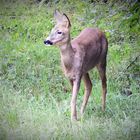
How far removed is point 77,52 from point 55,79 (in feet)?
6.58

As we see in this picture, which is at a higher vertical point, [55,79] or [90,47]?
[90,47]

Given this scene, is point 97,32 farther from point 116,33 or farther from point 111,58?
point 116,33

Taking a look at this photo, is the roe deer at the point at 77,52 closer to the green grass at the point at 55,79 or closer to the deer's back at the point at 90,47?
the deer's back at the point at 90,47

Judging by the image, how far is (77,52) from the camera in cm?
804

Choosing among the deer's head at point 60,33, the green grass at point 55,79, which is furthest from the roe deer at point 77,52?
the green grass at point 55,79

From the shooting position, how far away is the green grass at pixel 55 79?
22.7 feet

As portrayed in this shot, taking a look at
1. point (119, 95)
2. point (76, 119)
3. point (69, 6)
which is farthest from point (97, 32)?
point (69, 6)

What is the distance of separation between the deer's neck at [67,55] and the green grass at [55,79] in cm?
70

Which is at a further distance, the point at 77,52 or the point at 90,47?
the point at 90,47

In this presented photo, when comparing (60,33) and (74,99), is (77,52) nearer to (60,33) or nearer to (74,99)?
(60,33)

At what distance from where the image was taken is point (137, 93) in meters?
8.82

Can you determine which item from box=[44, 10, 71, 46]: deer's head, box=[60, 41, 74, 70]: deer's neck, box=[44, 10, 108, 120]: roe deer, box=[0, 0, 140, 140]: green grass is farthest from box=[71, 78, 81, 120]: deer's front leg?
box=[44, 10, 71, 46]: deer's head

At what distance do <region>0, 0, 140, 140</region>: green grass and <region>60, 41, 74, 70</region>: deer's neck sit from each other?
2.29ft

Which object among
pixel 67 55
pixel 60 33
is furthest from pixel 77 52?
pixel 60 33
